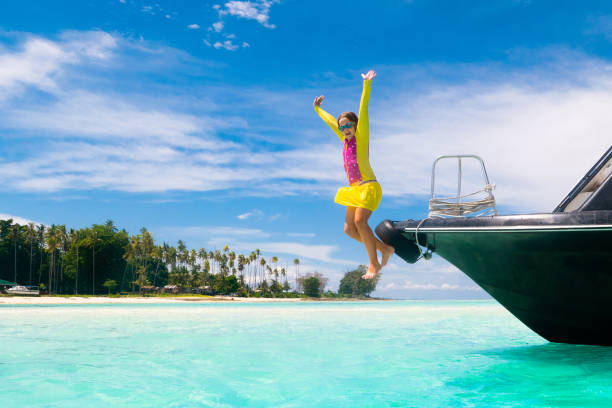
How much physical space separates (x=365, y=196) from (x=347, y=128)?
0.62 m

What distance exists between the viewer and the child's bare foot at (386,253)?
4723mm

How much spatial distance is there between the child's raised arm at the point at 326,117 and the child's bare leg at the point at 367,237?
0.70 meters

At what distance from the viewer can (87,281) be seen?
63125 millimetres

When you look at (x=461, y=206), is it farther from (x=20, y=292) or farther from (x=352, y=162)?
(x=20, y=292)

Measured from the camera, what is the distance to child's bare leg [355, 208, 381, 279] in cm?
415

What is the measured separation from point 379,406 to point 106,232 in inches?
2671

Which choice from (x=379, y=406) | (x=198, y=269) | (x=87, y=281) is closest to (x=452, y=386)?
(x=379, y=406)

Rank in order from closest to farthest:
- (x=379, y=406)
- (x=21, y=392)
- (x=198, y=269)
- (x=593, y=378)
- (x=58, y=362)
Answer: (x=379, y=406) < (x=21, y=392) < (x=593, y=378) < (x=58, y=362) < (x=198, y=269)

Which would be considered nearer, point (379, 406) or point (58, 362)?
point (379, 406)

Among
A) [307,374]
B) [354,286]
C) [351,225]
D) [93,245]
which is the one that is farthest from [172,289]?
[351,225]

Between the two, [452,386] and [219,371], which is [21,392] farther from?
[452,386]

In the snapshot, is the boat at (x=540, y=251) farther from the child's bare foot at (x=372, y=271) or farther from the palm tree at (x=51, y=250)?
the palm tree at (x=51, y=250)

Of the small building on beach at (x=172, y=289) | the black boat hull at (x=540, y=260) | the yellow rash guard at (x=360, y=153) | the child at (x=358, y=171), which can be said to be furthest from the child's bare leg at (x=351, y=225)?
the small building on beach at (x=172, y=289)

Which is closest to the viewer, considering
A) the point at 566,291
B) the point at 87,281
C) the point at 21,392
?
the point at 21,392
